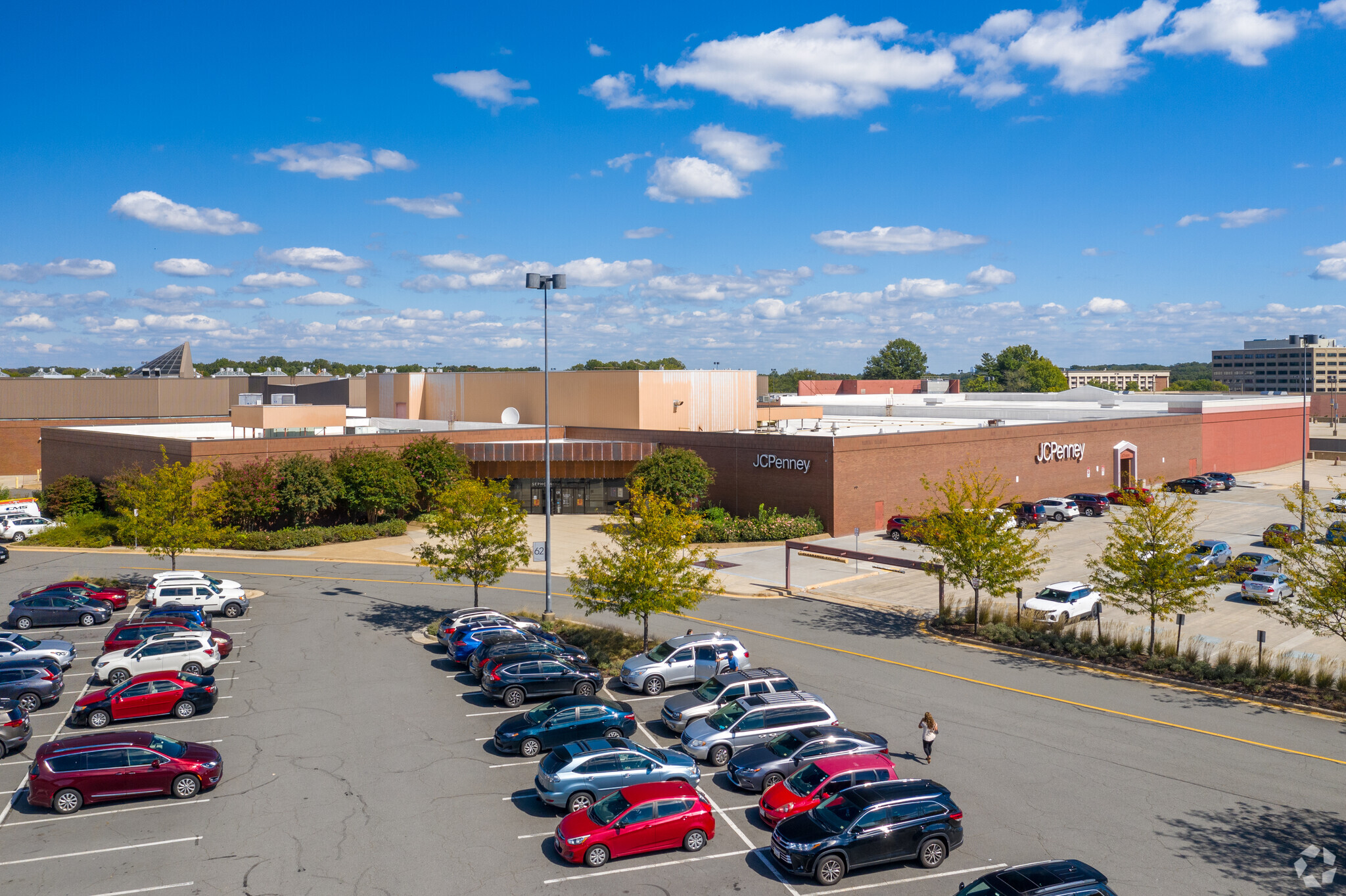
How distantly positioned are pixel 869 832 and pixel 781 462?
3923 centimetres

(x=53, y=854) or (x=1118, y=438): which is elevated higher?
(x=1118, y=438)

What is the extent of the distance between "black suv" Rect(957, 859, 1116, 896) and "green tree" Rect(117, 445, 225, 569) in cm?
3690

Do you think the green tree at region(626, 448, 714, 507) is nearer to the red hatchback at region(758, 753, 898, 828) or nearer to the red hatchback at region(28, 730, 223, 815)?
the red hatchback at region(28, 730, 223, 815)

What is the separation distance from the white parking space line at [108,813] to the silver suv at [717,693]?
10520 mm

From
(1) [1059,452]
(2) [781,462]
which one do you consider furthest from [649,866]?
(1) [1059,452]

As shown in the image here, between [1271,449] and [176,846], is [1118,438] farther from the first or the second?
[176,846]

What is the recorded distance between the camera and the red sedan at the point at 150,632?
2864 cm

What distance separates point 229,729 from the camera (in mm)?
22453

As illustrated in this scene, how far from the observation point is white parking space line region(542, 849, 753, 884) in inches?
605

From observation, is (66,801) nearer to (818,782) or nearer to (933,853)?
(818,782)

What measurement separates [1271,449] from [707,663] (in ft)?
270

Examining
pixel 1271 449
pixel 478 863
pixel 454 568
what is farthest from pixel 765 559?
pixel 1271 449

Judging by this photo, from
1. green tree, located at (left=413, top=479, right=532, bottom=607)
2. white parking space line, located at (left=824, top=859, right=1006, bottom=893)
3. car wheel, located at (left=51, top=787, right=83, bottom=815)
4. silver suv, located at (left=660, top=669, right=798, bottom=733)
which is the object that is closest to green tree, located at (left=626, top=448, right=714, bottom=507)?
green tree, located at (left=413, top=479, right=532, bottom=607)

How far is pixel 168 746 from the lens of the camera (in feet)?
61.8
